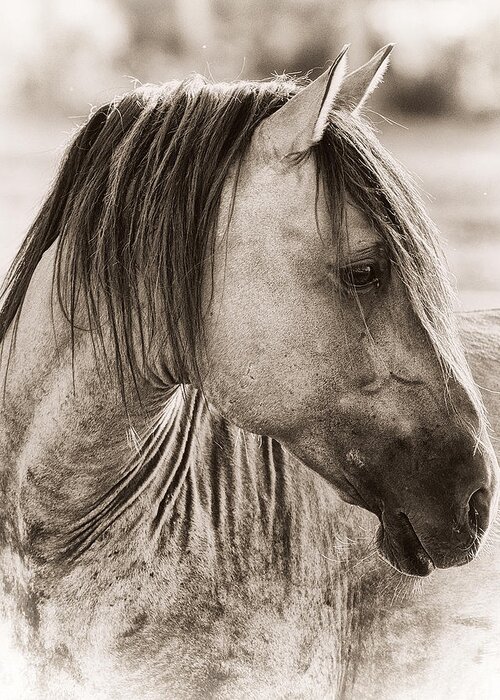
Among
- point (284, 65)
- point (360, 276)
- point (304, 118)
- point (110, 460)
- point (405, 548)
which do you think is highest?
point (284, 65)

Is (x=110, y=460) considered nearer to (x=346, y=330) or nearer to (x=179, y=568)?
(x=179, y=568)

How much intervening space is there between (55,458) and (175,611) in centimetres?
25

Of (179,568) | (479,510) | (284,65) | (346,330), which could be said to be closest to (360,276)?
(346,330)

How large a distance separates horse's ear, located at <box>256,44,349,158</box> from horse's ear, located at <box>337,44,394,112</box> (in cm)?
8

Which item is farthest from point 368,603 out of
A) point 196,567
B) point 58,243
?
point 58,243

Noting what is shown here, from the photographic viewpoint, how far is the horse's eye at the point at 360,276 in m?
0.67

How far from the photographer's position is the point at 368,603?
952mm

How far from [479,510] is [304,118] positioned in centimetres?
42

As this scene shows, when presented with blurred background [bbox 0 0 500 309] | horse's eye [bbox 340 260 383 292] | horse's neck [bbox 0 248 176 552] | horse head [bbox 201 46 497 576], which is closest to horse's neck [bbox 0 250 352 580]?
horse's neck [bbox 0 248 176 552]

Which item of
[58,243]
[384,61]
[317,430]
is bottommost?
[317,430]

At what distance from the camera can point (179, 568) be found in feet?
2.74

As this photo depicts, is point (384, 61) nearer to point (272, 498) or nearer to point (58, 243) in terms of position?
point (58, 243)

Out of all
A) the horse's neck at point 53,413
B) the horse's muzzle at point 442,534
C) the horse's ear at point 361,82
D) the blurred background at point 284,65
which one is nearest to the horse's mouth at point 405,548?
the horse's muzzle at point 442,534

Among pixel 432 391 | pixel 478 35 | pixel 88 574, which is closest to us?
pixel 432 391
